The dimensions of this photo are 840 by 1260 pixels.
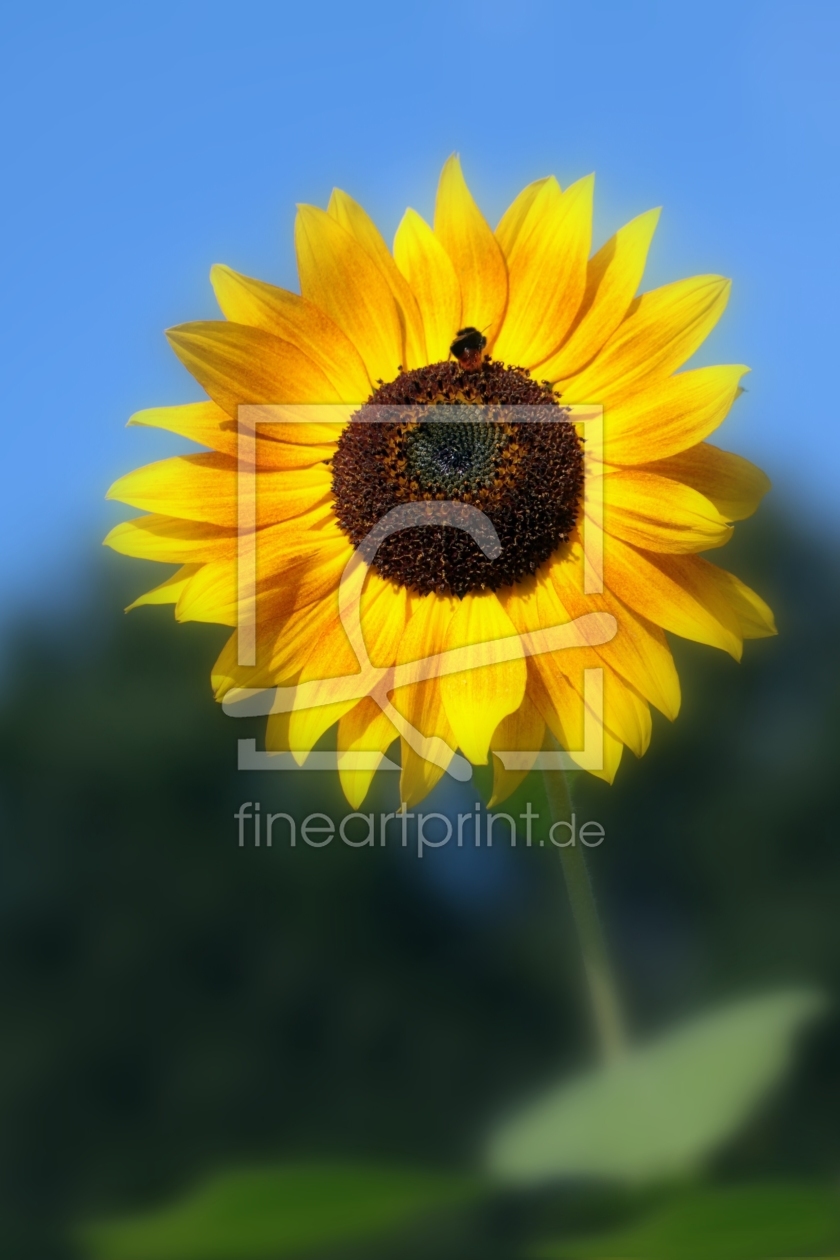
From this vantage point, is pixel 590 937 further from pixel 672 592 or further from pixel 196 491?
pixel 196 491

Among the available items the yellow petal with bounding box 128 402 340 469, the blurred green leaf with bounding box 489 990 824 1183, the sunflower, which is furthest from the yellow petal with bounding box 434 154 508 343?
the blurred green leaf with bounding box 489 990 824 1183

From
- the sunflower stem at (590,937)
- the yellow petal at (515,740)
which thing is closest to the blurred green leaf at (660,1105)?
the sunflower stem at (590,937)

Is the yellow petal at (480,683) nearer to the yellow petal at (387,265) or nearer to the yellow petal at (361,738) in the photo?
the yellow petal at (361,738)

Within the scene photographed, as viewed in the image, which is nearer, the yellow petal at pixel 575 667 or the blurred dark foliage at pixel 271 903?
the yellow petal at pixel 575 667

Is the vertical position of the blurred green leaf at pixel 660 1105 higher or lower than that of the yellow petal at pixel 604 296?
lower

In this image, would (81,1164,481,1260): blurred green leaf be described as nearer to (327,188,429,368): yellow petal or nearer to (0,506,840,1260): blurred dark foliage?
(327,188,429,368): yellow petal

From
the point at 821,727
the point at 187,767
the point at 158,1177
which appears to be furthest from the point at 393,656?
the point at 187,767

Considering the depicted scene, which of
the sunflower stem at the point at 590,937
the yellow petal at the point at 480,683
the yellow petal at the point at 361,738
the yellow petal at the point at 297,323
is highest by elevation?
the yellow petal at the point at 297,323
